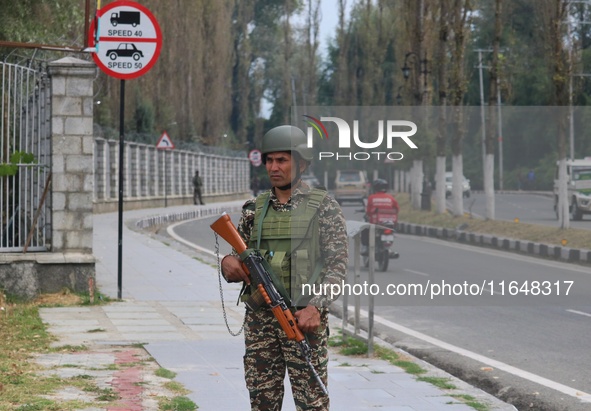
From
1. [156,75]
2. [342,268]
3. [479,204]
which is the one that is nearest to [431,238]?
[479,204]

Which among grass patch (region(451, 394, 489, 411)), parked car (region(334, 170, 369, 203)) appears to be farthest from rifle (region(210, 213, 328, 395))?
parked car (region(334, 170, 369, 203))

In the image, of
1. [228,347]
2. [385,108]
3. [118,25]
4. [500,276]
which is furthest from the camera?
[118,25]

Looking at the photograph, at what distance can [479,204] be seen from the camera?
2870 cm

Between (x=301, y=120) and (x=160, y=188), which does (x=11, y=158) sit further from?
(x=160, y=188)

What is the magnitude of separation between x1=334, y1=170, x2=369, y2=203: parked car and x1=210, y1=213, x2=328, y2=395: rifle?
292 cm

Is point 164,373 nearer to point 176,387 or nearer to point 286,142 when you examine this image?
point 176,387

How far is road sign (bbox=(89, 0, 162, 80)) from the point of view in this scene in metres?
13.2

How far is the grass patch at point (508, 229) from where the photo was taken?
23.8m

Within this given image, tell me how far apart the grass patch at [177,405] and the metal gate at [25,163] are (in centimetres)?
601

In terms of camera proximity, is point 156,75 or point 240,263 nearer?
point 240,263

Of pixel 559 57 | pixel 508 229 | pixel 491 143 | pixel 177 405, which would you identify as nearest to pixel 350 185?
pixel 177 405

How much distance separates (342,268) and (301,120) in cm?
301

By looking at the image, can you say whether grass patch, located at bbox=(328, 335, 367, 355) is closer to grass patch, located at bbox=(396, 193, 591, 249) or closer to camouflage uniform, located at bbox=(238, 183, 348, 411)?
camouflage uniform, located at bbox=(238, 183, 348, 411)

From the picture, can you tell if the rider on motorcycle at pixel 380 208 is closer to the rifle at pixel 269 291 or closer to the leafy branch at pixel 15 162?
the leafy branch at pixel 15 162
